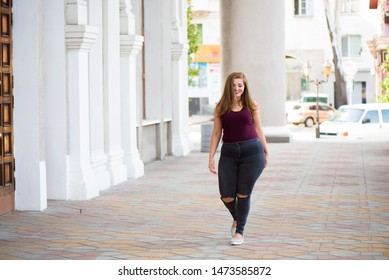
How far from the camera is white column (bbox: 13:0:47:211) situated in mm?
13258

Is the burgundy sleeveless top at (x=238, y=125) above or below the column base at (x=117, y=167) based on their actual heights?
above

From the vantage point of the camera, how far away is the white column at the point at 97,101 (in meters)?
16.1

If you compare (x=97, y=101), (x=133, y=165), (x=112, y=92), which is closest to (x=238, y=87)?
(x=97, y=101)

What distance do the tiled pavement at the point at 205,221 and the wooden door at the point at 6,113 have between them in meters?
0.31

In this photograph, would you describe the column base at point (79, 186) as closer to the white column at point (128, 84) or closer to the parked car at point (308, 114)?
the white column at point (128, 84)

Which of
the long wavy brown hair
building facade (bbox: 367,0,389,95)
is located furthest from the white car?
the long wavy brown hair

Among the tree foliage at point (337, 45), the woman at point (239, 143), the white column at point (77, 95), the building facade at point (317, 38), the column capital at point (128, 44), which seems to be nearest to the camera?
the woman at point (239, 143)

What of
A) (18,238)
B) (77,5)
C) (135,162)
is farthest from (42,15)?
(135,162)

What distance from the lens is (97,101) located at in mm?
16469

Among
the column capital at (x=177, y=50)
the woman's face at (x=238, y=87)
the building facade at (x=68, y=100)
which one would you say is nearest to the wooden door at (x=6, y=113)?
the building facade at (x=68, y=100)

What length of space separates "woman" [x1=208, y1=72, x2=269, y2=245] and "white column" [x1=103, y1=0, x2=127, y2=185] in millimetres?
6613

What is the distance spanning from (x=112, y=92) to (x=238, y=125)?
7.21 meters

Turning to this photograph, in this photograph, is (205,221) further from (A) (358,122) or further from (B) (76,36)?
(A) (358,122)

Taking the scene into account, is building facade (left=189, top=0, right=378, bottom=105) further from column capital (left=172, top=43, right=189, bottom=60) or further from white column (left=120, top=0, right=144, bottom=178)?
white column (left=120, top=0, right=144, bottom=178)
